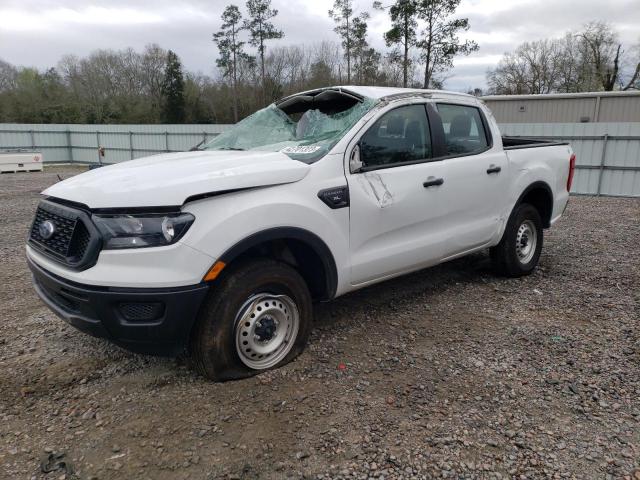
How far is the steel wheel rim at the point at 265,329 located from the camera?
3.02 meters

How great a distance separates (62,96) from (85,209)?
48.5m

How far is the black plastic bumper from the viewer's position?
2.60 meters

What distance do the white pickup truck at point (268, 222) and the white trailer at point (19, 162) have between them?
70.0ft

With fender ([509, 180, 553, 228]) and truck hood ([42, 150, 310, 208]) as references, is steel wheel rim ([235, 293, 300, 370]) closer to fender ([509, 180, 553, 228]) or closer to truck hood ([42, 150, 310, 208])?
truck hood ([42, 150, 310, 208])

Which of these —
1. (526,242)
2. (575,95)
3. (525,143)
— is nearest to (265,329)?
(526,242)

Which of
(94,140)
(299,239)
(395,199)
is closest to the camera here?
(299,239)

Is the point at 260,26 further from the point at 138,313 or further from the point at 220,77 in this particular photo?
the point at 138,313

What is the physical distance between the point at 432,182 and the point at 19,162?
75.7 ft

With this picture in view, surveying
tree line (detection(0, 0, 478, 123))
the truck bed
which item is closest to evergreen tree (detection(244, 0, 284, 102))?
tree line (detection(0, 0, 478, 123))

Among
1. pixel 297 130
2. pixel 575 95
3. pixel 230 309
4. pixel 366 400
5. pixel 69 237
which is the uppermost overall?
pixel 575 95

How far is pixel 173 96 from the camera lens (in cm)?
4775

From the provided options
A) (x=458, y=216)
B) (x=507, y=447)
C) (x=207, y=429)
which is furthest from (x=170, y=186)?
(x=458, y=216)

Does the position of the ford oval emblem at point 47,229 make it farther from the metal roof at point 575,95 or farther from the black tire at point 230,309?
the metal roof at point 575,95

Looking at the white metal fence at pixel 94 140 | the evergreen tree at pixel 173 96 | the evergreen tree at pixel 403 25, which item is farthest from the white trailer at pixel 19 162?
the evergreen tree at pixel 173 96
